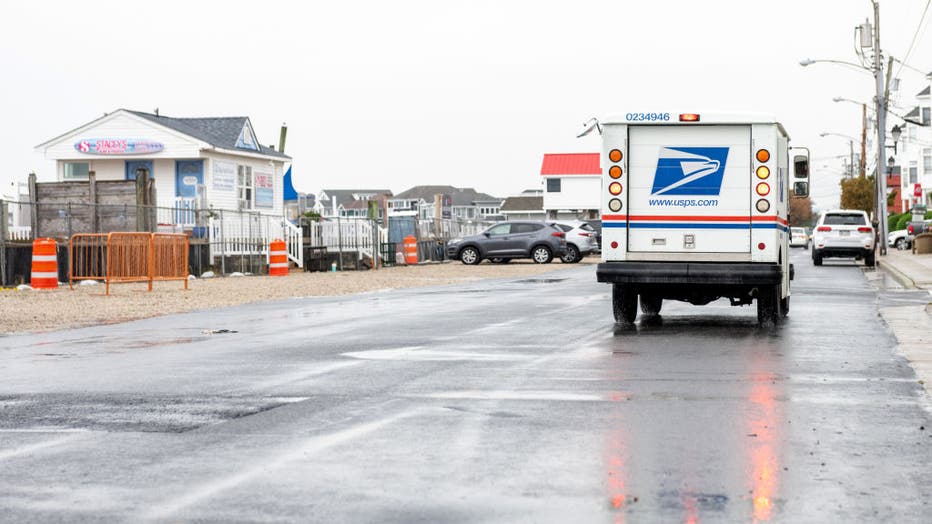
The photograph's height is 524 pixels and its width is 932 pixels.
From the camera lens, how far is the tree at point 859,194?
87.2 meters

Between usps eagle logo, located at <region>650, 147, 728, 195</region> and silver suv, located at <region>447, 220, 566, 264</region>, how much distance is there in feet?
98.7

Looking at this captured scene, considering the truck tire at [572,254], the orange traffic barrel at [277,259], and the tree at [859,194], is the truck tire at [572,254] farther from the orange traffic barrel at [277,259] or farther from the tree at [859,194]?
the tree at [859,194]

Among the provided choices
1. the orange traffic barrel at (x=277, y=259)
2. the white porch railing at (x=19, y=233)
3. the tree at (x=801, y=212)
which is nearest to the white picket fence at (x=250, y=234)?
the orange traffic barrel at (x=277, y=259)

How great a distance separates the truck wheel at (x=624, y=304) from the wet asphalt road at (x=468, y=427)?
919mm

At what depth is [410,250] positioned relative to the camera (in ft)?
153

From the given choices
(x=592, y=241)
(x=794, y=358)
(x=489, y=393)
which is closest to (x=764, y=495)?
(x=489, y=393)

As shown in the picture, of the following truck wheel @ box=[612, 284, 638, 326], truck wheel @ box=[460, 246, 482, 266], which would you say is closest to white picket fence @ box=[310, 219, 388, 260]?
truck wheel @ box=[460, 246, 482, 266]

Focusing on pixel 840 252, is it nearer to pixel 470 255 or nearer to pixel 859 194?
pixel 470 255

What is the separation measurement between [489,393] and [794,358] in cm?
387

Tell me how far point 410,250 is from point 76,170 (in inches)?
473

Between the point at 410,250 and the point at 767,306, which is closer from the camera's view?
the point at 767,306

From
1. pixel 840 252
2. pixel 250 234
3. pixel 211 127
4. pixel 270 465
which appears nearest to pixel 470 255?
pixel 250 234

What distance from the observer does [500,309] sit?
19547 millimetres

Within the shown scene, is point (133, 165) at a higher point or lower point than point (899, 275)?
higher
